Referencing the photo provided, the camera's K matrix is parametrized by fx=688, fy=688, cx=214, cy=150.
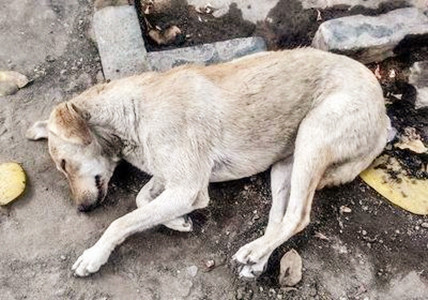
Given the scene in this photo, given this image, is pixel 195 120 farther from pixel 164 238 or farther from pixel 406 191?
pixel 406 191

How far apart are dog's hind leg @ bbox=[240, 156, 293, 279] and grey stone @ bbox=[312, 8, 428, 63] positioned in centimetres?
126

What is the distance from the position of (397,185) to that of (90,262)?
2.52 m

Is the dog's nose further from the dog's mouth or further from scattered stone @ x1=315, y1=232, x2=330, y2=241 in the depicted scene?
scattered stone @ x1=315, y1=232, x2=330, y2=241

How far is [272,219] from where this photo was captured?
5.32 metres

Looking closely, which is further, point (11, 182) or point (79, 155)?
point (11, 182)

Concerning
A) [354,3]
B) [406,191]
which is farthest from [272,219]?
[354,3]

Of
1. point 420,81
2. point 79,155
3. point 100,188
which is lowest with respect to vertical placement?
point 100,188

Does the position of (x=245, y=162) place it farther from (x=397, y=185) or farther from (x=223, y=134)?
(x=397, y=185)

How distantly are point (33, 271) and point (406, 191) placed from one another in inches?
118

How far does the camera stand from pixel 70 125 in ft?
16.4

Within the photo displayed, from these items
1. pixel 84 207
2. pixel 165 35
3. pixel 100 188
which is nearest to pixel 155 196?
pixel 100 188

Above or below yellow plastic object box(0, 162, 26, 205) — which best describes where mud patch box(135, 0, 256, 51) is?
above

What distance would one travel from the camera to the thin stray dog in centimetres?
512

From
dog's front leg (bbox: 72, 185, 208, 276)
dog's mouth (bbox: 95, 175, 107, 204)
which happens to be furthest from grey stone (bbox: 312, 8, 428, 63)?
dog's mouth (bbox: 95, 175, 107, 204)
